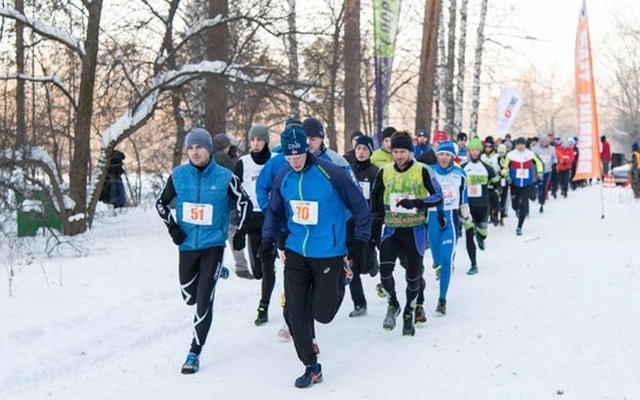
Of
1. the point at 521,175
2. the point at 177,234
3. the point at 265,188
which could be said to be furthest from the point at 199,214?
the point at 521,175

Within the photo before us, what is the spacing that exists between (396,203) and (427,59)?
13888 millimetres

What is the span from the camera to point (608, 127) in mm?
89062

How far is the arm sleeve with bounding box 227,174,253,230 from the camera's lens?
617 centimetres

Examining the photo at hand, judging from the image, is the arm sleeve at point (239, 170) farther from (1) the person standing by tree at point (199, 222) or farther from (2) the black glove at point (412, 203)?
(2) the black glove at point (412, 203)

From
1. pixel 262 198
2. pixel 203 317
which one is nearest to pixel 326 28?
pixel 262 198

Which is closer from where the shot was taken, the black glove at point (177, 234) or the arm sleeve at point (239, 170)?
the black glove at point (177, 234)

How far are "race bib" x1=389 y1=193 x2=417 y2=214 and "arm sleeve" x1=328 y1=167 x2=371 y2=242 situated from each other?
1514 mm

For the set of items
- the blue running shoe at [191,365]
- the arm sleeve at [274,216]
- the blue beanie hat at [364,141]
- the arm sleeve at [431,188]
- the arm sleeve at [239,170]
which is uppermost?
the blue beanie hat at [364,141]

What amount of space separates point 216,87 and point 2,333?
9454mm

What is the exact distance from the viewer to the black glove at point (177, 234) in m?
5.97

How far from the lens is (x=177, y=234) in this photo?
5.98 metres

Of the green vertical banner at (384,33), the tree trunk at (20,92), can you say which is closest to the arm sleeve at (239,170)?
the tree trunk at (20,92)

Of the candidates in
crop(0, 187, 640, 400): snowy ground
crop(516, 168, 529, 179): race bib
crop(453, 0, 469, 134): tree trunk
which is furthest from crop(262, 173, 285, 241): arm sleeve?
crop(453, 0, 469, 134): tree trunk

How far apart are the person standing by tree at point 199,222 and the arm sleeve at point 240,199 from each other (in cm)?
1
